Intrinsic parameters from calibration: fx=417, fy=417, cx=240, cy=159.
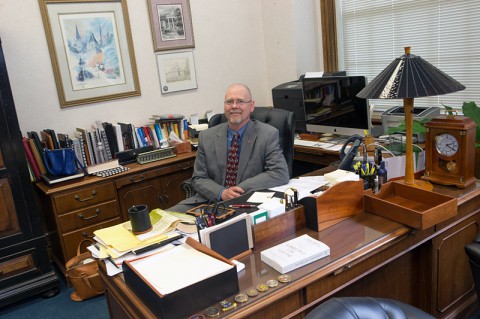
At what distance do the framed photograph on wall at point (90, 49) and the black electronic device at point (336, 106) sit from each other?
5.16ft

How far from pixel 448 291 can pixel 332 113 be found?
70.3 inches

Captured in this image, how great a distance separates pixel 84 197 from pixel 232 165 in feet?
3.77

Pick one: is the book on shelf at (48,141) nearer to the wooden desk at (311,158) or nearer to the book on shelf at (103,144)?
the book on shelf at (103,144)

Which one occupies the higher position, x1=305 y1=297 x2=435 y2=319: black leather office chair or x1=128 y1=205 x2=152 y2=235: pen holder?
x1=128 y1=205 x2=152 y2=235: pen holder

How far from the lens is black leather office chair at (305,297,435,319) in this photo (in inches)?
44.1

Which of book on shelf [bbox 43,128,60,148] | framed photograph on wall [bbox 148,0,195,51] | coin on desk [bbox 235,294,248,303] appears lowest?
coin on desk [bbox 235,294,248,303]

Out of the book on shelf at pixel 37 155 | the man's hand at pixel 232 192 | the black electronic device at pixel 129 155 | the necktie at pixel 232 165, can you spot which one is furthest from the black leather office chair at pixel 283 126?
the book on shelf at pixel 37 155

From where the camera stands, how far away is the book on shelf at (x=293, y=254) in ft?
4.67

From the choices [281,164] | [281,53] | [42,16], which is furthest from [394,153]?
[42,16]

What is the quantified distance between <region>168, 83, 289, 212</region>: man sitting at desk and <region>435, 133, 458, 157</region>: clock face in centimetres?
89

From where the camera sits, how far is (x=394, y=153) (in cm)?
236

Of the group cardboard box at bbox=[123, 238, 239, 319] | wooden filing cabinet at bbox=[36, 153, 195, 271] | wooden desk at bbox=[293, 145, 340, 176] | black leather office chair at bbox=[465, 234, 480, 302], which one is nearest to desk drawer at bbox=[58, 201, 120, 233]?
wooden filing cabinet at bbox=[36, 153, 195, 271]

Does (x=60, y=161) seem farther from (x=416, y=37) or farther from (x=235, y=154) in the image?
(x=416, y=37)

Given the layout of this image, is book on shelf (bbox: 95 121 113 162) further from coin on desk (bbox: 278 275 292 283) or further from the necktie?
coin on desk (bbox: 278 275 292 283)
